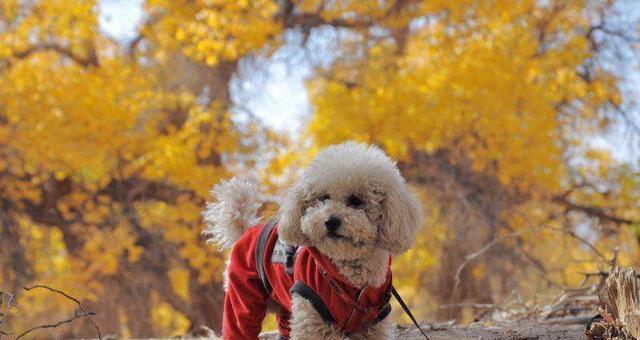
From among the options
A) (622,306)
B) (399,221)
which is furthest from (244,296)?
(622,306)

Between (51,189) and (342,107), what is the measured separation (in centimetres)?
477

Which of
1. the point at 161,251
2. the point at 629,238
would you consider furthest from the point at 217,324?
the point at 629,238

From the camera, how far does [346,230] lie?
2674 mm

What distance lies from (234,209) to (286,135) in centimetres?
833

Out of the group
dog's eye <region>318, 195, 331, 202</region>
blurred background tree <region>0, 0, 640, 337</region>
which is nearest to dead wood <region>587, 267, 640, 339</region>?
dog's eye <region>318, 195, 331, 202</region>

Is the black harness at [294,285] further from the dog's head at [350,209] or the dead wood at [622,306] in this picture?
the dead wood at [622,306]

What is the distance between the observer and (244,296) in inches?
129

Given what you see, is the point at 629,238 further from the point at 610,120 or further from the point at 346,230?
the point at 346,230

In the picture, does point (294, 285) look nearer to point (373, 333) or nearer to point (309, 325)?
point (309, 325)

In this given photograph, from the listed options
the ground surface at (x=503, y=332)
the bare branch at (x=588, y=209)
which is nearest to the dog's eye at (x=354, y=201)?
the ground surface at (x=503, y=332)

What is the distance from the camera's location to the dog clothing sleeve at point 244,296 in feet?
10.7

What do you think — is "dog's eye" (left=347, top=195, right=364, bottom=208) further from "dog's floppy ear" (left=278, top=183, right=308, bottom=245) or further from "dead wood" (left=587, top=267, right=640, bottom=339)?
"dead wood" (left=587, top=267, right=640, bottom=339)

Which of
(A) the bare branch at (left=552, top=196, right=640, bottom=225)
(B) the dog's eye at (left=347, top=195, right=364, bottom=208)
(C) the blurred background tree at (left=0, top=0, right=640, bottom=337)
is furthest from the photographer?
(A) the bare branch at (left=552, top=196, right=640, bottom=225)

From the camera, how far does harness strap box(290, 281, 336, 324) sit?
288cm
